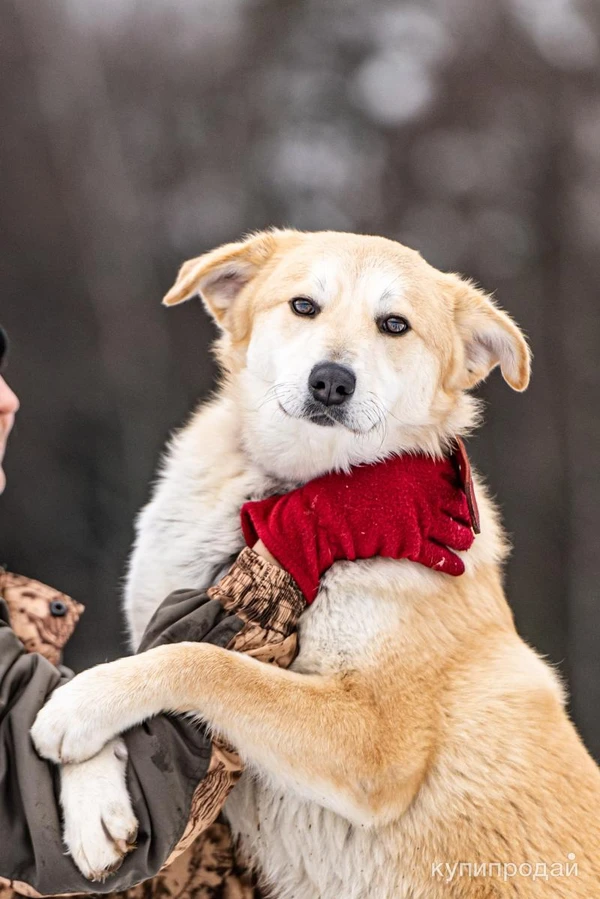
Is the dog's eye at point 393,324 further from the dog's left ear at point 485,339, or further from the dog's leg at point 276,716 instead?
the dog's leg at point 276,716

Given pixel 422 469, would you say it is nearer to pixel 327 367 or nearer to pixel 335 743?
pixel 327 367

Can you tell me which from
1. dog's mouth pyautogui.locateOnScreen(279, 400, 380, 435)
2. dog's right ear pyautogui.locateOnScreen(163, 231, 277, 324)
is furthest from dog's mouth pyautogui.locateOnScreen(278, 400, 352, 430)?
dog's right ear pyautogui.locateOnScreen(163, 231, 277, 324)

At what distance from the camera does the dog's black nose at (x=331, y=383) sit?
147cm

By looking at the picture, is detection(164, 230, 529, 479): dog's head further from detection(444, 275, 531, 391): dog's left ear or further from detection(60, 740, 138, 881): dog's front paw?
detection(60, 740, 138, 881): dog's front paw

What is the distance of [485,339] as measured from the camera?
1.74 metres

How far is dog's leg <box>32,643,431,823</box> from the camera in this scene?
1181 mm

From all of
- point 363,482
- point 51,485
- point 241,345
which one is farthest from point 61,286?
point 363,482

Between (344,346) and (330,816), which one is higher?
(344,346)

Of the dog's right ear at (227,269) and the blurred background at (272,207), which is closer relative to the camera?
the dog's right ear at (227,269)

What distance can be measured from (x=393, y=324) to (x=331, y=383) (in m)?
0.27

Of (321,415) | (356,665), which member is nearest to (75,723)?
(356,665)

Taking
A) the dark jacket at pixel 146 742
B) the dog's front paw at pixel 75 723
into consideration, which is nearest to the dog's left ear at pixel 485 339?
the dark jacket at pixel 146 742

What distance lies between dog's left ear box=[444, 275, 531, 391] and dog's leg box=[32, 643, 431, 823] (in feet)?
2.48

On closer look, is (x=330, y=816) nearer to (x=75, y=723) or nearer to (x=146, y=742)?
(x=146, y=742)
